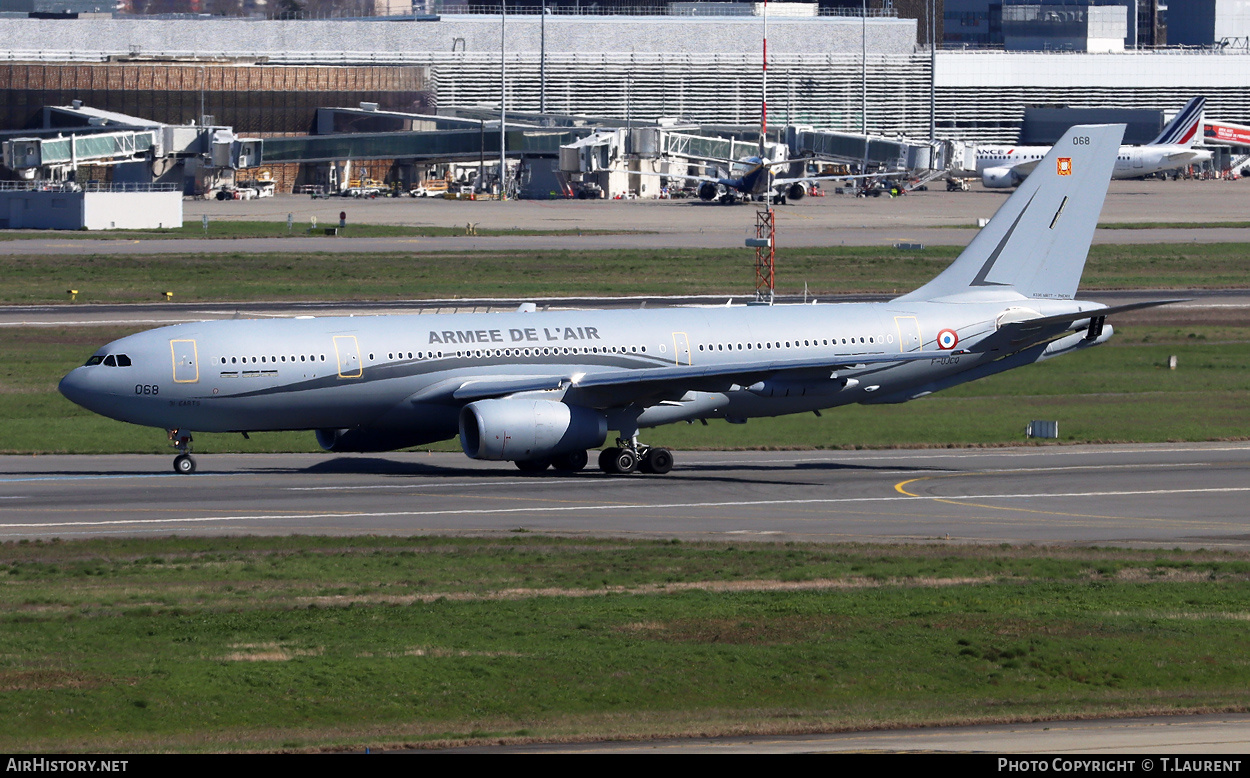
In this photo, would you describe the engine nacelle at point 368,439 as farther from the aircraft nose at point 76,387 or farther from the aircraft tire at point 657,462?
the aircraft nose at point 76,387

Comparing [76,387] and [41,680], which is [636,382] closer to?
[76,387]

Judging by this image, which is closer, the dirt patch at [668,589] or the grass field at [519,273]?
the dirt patch at [668,589]

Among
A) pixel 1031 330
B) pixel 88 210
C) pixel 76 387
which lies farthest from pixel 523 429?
pixel 88 210

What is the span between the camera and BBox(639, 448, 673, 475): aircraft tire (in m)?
48.4

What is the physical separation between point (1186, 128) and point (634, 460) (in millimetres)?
158847

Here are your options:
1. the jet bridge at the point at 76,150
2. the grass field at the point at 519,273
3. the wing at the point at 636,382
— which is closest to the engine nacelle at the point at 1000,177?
the grass field at the point at 519,273

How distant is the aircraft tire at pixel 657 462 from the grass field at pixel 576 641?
42.2 ft

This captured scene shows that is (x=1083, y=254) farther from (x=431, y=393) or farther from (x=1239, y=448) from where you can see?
(x=431, y=393)

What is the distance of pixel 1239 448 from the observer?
53.1m

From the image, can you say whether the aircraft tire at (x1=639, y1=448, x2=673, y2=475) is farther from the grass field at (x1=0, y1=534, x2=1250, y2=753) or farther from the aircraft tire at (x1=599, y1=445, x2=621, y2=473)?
the grass field at (x1=0, y1=534, x2=1250, y2=753)

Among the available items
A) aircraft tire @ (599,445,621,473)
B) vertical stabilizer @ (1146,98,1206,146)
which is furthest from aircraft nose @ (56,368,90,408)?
vertical stabilizer @ (1146,98,1206,146)

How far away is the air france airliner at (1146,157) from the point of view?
615 feet

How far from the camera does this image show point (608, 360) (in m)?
49.3
